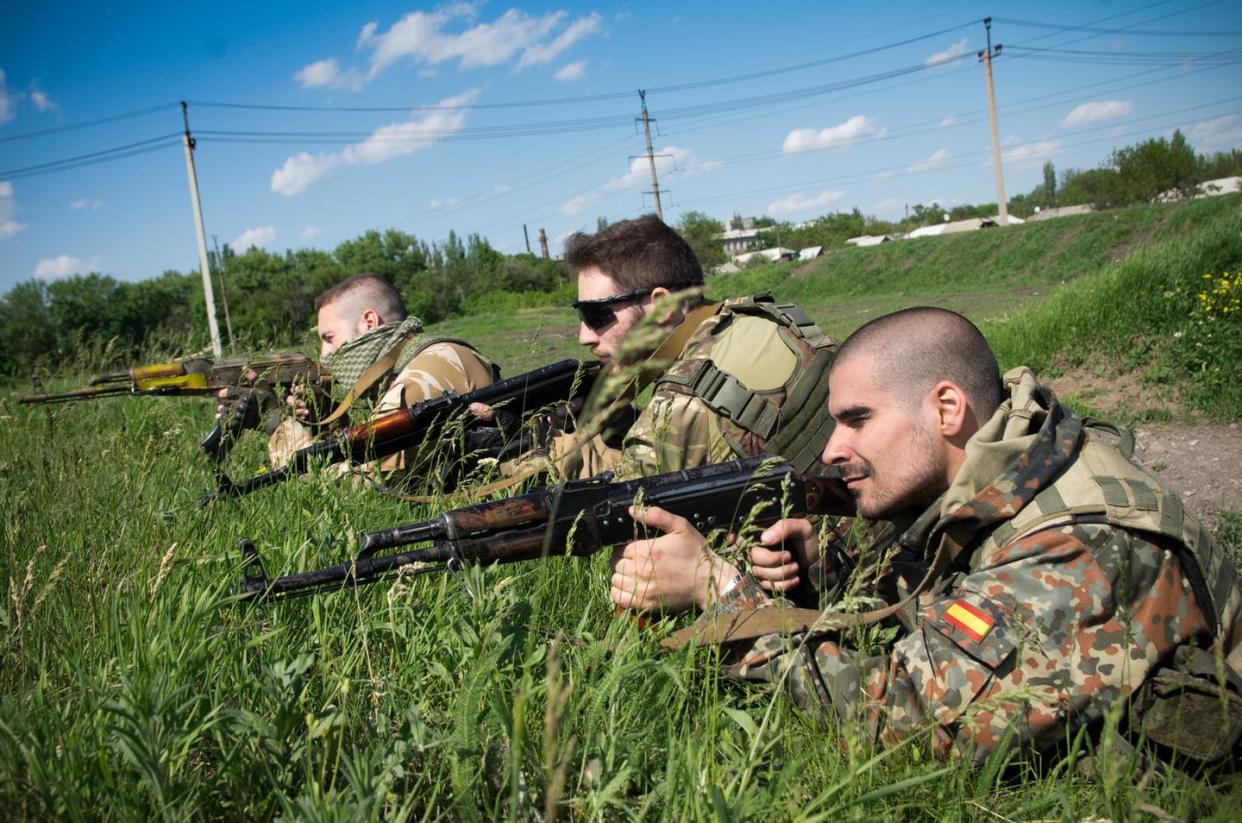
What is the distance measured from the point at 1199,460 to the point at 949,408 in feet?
18.4

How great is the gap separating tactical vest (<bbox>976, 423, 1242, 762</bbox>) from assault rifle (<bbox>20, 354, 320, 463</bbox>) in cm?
506

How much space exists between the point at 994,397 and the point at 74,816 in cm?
258

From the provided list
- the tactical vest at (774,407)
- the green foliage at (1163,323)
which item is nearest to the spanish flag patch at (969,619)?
the tactical vest at (774,407)

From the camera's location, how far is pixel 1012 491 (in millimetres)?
2260

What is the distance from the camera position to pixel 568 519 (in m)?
2.56

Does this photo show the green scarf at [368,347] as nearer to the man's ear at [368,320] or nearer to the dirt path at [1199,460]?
the man's ear at [368,320]

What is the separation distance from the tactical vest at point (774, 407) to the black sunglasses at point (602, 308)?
3.00ft

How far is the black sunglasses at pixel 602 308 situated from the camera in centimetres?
453

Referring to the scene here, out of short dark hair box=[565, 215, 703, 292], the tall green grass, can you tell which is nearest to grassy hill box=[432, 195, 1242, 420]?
short dark hair box=[565, 215, 703, 292]

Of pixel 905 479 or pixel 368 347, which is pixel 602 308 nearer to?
pixel 368 347

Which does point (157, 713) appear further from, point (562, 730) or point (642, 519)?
point (642, 519)

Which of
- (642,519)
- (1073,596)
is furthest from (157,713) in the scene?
(1073,596)

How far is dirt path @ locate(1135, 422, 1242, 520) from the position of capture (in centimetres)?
579

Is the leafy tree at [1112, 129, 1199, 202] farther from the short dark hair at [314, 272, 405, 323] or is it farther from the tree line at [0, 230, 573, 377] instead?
the short dark hair at [314, 272, 405, 323]
